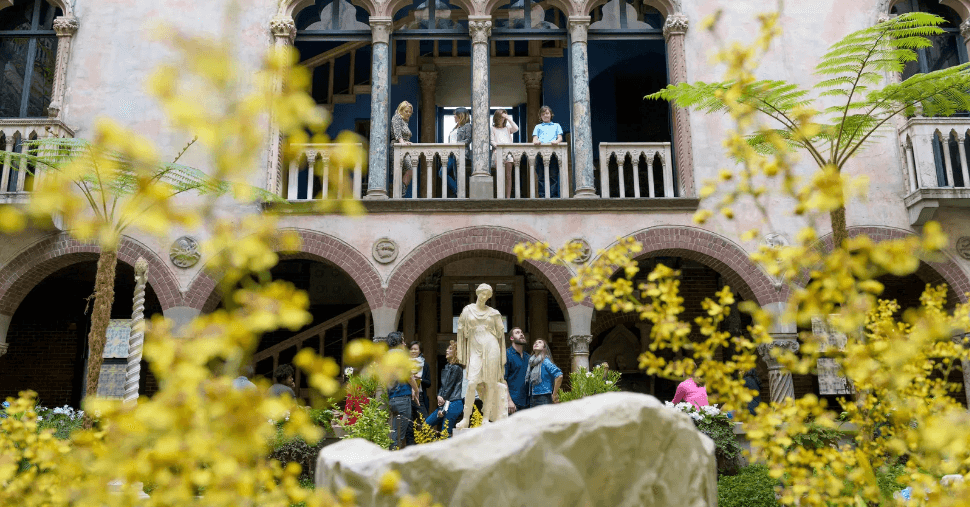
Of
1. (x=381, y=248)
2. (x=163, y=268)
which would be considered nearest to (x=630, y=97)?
(x=381, y=248)

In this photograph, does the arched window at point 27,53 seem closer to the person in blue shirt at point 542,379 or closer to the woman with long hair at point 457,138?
the woman with long hair at point 457,138

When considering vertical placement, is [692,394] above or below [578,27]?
below

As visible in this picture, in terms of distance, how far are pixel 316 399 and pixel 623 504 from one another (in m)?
2.18

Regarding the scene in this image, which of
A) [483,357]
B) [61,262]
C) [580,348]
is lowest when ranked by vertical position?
[483,357]

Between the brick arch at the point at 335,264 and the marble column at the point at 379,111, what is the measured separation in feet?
2.82

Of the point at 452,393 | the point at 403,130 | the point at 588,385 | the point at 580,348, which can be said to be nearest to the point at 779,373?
the point at 580,348

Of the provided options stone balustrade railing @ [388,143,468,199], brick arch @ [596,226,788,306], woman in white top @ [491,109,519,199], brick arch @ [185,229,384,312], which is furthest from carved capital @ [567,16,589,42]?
brick arch @ [185,229,384,312]

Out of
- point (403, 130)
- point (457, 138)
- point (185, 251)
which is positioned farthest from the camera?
point (457, 138)

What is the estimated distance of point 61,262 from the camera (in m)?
11.3

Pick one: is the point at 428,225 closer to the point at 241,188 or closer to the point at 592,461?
the point at 592,461

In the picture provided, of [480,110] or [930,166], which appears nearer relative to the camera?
[930,166]

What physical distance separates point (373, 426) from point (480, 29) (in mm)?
6457

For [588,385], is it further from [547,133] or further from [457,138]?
[457,138]

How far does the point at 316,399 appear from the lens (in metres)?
2.35
